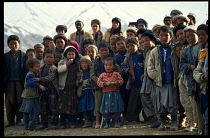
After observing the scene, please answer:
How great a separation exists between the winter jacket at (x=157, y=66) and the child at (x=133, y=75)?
65 cm

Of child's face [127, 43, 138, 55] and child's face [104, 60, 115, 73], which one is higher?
child's face [127, 43, 138, 55]

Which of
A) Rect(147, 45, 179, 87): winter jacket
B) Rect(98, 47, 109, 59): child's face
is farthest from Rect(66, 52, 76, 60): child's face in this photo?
Rect(147, 45, 179, 87): winter jacket

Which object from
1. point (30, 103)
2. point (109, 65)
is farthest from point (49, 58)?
point (109, 65)

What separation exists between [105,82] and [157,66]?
1199 mm

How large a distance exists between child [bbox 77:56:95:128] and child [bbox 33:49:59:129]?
0.56 m

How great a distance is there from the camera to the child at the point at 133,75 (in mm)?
6957

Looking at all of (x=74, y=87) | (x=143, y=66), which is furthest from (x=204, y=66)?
(x=74, y=87)

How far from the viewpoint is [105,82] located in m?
6.68

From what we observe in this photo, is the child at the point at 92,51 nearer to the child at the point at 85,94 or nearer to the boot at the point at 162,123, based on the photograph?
the child at the point at 85,94

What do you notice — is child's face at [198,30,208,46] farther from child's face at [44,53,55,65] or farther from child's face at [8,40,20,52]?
child's face at [8,40,20,52]

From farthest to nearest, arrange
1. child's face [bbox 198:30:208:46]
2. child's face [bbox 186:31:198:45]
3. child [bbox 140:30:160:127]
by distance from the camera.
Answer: child [bbox 140:30:160:127] → child's face [bbox 186:31:198:45] → child's face [bbox 198:30:208:46]

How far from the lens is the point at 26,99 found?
7059mm

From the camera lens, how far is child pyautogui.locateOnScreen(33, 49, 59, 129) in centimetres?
711

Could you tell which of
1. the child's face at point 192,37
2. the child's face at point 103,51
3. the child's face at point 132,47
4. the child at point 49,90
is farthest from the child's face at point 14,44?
the child's face at point 192,37
